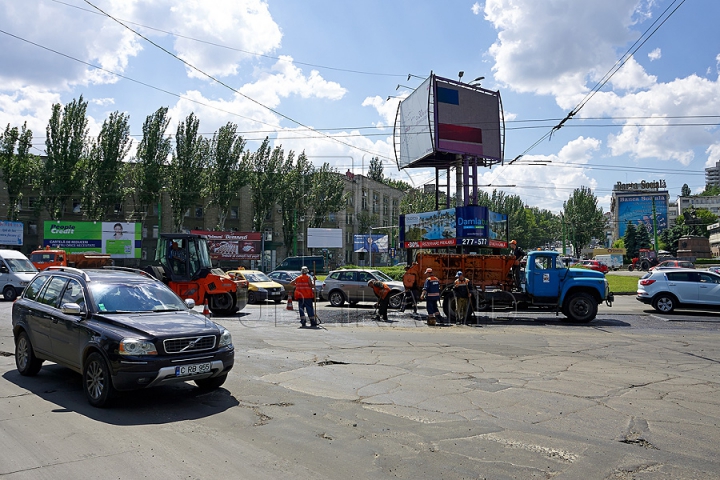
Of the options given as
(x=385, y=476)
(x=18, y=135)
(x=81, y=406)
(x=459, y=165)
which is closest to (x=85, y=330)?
(x=81, y=406)

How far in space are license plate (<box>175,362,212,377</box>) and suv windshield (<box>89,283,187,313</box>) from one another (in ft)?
4.53

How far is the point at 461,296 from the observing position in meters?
17.6

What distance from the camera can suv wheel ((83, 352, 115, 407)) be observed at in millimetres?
6723

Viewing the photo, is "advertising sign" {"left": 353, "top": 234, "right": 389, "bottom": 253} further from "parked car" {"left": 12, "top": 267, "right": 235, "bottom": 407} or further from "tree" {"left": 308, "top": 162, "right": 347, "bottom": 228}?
"parked car" {"left": 12, "top": 267, "right": 235, "bottom": 407}

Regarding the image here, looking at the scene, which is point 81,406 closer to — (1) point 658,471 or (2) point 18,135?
(1) point 658,471

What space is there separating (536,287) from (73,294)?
15.0m

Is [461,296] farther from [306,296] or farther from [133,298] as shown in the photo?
[133,298]

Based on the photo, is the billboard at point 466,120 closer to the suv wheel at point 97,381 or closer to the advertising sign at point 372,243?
the advertising sign at point 372,243

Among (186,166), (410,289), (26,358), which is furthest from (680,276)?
(186,166)

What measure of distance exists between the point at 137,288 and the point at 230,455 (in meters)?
3.86

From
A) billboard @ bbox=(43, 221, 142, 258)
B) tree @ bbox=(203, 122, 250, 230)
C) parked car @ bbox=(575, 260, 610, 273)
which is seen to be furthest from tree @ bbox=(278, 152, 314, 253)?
parked car @ bbox=(575, 260, 610, 273)

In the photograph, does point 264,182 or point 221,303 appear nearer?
point 221,303

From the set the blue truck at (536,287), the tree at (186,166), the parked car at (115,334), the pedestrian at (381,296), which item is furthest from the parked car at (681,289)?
the tree at (186,166)

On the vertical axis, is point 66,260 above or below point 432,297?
above
